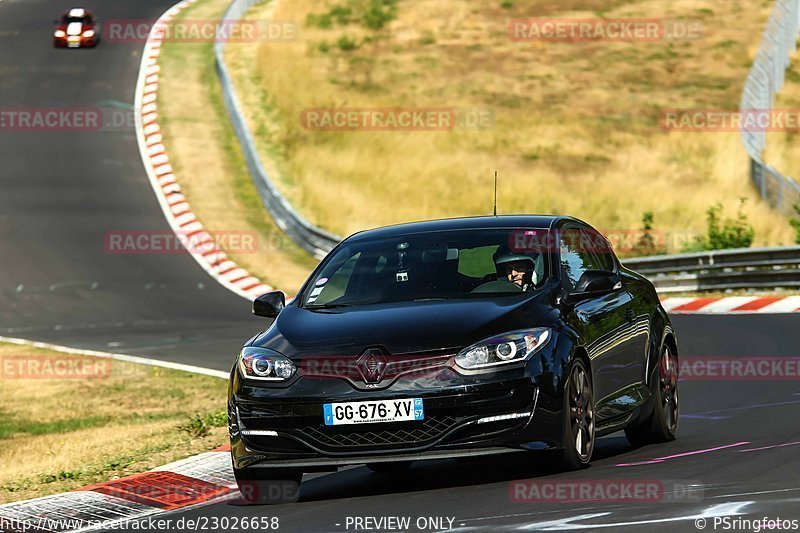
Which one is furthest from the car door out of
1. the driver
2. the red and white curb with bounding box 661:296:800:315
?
the red and white curb with bounding box 661:296:800:315

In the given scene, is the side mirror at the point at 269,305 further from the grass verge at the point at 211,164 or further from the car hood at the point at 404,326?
the grass verge at the point at 211,164

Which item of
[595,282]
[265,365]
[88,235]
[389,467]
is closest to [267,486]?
[265,365]

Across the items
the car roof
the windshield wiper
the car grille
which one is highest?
the car roof

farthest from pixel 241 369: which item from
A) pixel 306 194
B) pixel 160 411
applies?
pixel 306 194

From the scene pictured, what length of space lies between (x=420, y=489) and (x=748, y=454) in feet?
6.93

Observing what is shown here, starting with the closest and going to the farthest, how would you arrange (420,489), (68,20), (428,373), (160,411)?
1. (428,373)
2. (420,489)
3. (160,411)
4. (68,20)

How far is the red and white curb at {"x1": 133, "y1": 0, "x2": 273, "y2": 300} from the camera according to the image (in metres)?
30.1

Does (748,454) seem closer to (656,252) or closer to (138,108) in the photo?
(656,252)

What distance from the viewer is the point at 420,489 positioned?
8969 mm

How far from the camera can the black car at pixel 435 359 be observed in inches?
333
